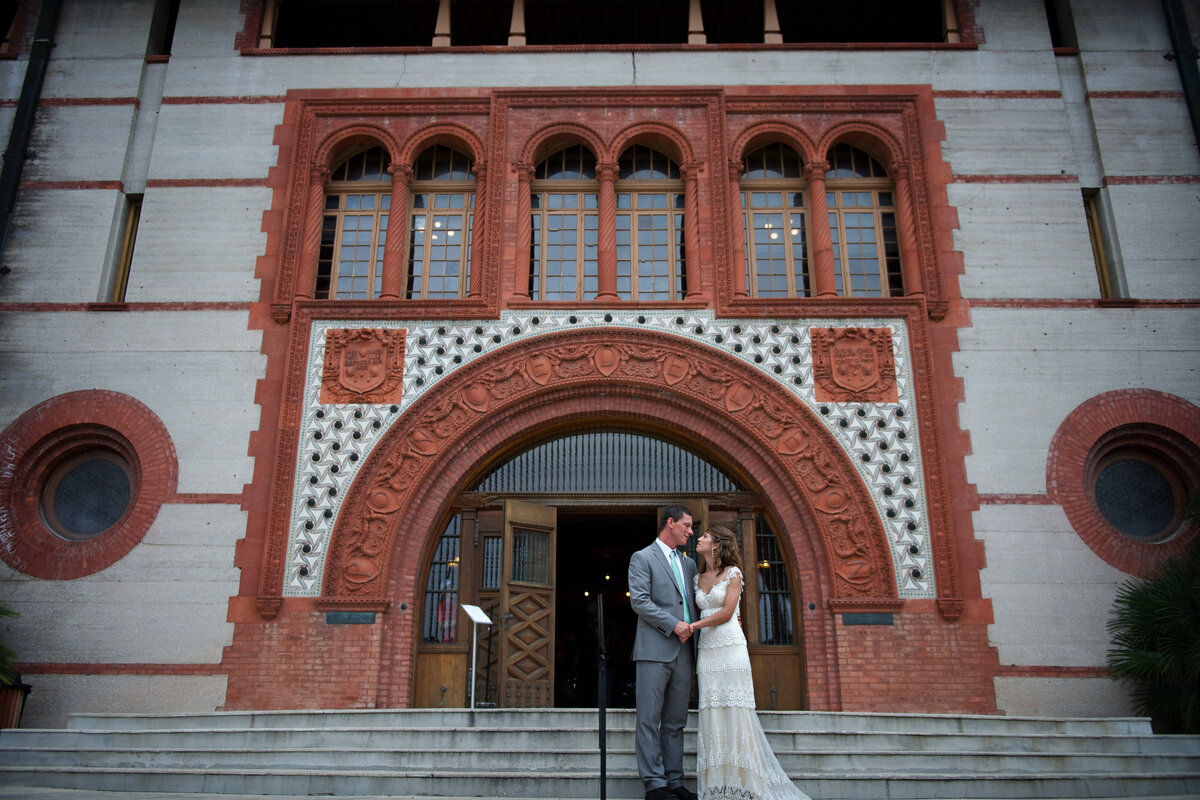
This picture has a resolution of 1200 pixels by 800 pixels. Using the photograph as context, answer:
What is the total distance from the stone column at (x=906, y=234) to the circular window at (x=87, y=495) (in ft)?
Answer: 34.5

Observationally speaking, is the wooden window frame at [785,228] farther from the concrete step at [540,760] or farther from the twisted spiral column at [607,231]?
the concrete step at [540,760]

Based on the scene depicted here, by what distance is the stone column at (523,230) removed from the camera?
11820mm

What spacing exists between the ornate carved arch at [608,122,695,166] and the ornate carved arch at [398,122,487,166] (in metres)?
1.86

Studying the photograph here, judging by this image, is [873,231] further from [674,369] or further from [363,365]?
[363,365]

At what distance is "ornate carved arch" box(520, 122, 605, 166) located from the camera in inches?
487

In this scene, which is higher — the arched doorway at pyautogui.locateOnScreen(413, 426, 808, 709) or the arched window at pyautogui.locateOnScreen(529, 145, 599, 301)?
the arched window at pyautogui.locateOnScreen(529, 145, 599, 301)

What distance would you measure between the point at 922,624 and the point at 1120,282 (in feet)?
17.9

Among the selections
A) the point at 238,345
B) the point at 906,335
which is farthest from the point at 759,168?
the point at 238,345

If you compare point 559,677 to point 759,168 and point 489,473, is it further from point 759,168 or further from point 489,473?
point 759,168

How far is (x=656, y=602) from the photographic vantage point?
6.58 metres

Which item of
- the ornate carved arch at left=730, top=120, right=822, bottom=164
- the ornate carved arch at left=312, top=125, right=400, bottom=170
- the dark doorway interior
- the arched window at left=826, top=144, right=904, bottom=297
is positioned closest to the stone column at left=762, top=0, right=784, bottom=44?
the ornate carved arch at left=730, top=120, right=822, bottom=164

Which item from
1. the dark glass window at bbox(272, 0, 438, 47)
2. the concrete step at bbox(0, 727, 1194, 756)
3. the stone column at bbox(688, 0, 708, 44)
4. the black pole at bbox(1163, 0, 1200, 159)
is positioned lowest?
the concrete step at bbox(0, 727, 1194, 756)

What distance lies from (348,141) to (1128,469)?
37.4 feet

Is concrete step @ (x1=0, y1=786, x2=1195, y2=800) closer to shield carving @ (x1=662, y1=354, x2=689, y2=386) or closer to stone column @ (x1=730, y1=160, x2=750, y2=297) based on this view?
shield carving @ (x1=662, y1=354, x2=689, y2=386)
